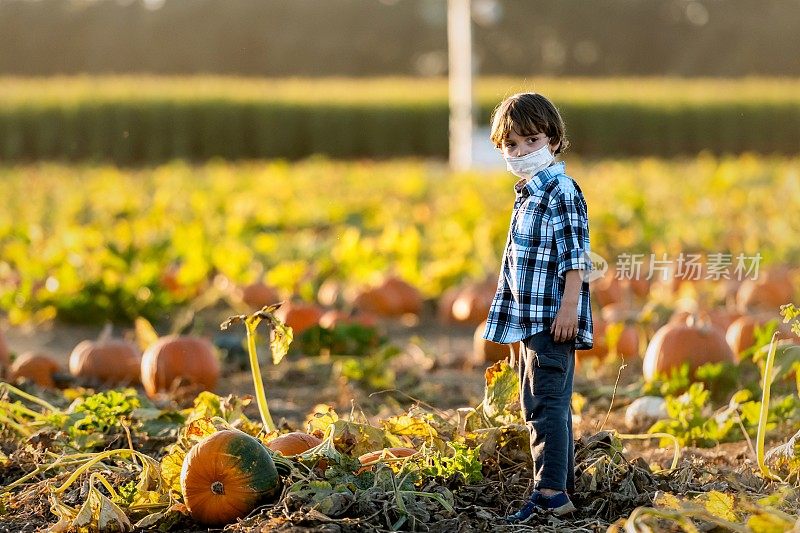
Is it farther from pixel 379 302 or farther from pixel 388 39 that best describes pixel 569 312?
pixel 388 39

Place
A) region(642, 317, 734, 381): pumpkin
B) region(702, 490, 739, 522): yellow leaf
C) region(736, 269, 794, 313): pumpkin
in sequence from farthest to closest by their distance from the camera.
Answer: region(736, 269, 794, 313): pumpkin → region(642, 317, 734, 381): pumpkin → region(702, 490, 739, 522): yellow leaf

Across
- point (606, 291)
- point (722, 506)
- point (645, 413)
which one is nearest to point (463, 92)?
point (606, 291)

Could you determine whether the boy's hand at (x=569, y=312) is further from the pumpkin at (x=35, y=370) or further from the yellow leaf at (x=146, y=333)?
the pumpkin at (x=35, y=370)

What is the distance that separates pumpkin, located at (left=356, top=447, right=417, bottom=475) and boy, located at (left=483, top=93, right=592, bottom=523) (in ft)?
1.02

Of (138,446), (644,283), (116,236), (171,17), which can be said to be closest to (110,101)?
(116,236)

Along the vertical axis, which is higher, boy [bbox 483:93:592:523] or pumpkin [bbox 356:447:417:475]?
boy [bbox 483:93:592:523]

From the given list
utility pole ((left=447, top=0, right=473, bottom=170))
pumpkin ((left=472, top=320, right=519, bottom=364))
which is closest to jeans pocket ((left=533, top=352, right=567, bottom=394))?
pumpkin ((left=472, top=320, right=519, bottom=364))

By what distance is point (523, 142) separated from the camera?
2666 millimetres

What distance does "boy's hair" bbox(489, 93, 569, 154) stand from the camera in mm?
2619

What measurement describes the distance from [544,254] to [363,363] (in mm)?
2004

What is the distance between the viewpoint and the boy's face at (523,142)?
2658 mm

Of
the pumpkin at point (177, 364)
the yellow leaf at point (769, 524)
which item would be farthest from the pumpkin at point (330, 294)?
the yellow leaf at point (769, 524)

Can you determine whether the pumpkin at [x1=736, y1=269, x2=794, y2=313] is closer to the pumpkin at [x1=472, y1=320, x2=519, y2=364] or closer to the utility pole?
the pumpkin at [x1=472, y1=320, x2=519, y2=364]

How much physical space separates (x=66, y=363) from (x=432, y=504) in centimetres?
308
